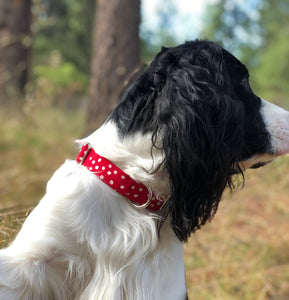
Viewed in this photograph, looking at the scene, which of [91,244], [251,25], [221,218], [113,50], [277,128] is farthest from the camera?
[251,25]

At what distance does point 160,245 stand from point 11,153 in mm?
3960

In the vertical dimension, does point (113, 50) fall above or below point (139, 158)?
below

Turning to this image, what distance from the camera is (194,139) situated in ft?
5.63

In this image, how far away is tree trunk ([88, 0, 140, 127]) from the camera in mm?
4891

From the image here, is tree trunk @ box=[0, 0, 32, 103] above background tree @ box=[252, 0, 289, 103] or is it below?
above

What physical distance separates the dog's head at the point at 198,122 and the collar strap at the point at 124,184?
0.08m

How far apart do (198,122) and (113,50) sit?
3527 mm

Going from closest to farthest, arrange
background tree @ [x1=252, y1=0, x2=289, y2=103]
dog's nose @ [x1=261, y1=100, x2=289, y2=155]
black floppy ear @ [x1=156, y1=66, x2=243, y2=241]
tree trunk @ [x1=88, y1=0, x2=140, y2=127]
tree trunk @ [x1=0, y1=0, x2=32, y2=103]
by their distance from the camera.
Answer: black floppy ear @ [x1=156, y1=66, x2=243, y2=241] → dog's nose @ [x1=261, y1=100, x2=289, y2=155] → tree trunk @ [x1=88, y1=0, x2=140, y2=127] → tree trunk @ [x1=0, y1=0, x2=32, y2=103] → background tree @ [x1=252, y1=0, x2=289, y2=103]

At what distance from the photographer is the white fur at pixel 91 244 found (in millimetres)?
1709

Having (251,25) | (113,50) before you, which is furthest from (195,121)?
(251,25)

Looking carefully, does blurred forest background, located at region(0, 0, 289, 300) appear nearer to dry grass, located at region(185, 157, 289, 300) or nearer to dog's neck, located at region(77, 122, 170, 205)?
dry grass, located at region(185, 157, 289, 300)

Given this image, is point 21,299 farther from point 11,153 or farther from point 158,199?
point 11,153

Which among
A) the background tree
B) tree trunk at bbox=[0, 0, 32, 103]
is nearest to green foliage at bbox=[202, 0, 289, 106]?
the background tree

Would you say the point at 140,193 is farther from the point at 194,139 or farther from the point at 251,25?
the point at 251,25
